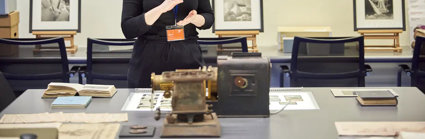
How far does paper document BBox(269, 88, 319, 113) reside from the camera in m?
2.65

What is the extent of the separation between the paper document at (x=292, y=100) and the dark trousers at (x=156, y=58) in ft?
1.84

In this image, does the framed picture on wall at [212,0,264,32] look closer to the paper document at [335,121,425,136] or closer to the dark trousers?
the dark trousers

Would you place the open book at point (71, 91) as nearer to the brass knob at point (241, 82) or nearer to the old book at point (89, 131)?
the old book at point (89, 131)

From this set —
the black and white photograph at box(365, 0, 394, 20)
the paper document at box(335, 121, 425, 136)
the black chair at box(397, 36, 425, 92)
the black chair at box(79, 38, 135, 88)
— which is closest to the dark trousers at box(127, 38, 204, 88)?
the paper document at box(335, 121, 425, 136)

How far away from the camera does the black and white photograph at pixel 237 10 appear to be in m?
5.96

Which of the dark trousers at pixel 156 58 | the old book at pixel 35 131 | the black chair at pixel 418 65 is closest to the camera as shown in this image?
the old book at pixel 35 131

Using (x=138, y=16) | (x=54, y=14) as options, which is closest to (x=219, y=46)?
(x=138, y=16)

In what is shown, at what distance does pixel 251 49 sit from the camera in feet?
19.0

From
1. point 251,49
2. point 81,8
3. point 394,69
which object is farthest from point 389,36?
point 81,8

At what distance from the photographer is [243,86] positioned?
96.3 inches

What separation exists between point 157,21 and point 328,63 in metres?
2.00

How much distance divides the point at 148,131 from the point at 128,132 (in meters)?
0.07

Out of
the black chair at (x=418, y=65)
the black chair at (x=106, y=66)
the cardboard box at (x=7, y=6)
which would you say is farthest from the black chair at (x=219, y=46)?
the cardboard box at (x=7, y=6)

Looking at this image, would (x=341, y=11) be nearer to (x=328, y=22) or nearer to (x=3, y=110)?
(x=328, y=22)
